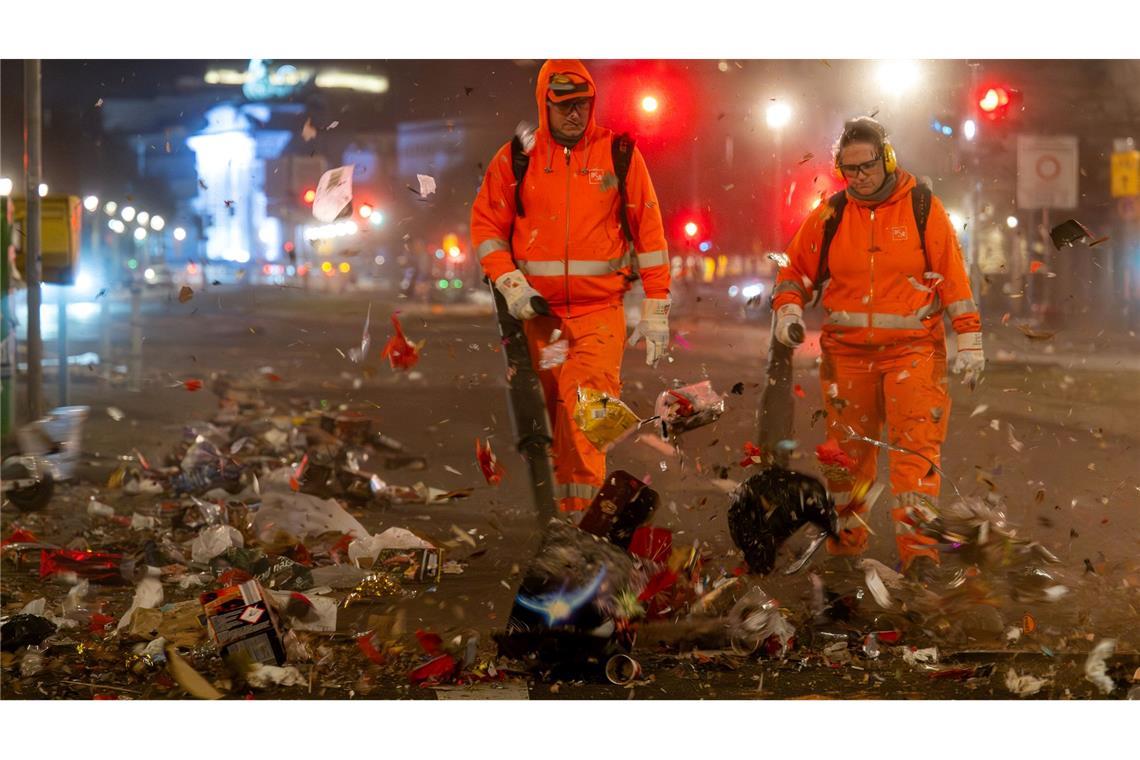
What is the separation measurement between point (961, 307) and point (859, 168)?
2.52 feet

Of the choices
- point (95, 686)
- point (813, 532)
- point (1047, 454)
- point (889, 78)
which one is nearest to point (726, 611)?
point (813, 532)

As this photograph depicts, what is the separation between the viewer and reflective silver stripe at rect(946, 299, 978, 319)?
5.62 m

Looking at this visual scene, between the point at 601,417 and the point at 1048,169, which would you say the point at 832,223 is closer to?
the point at 601,417

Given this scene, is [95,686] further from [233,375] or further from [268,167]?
[233,375]

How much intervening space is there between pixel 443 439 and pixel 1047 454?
4.06 m

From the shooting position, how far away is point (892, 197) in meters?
5.66

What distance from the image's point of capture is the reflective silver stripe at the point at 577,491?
5.77 metres

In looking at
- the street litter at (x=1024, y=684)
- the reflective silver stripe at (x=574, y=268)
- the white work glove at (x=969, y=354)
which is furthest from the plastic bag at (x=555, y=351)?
the street litter at (x=1024, y=684)

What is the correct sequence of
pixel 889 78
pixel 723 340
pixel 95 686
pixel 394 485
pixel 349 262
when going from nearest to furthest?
pixel 95 686 < pixel 889 78 < pixel 723 340 < pixel 349 262 < pixel 394 485

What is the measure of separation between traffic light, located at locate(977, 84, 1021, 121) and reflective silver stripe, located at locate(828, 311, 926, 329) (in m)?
1.32

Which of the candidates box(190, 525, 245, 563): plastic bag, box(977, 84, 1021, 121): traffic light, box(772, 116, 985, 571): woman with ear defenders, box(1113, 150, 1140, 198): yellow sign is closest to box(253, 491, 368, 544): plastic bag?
box(190, 525, 245, 563): plastic bag

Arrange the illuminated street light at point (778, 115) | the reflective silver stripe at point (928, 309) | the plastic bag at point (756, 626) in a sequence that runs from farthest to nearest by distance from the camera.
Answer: the illuminated street light at point (778, 115)
the reflective silver stripe at point (928, 309)
the plastic bag at point (756, 626)

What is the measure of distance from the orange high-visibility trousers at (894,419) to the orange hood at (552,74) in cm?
154

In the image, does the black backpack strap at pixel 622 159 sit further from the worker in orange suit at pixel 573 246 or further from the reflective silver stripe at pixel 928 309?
the reflective silver stripe at pixel 928 309
